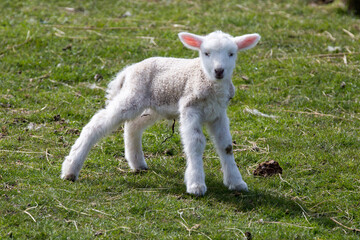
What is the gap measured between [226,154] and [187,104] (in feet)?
2.50

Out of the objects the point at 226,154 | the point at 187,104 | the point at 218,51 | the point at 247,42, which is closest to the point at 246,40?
the point at 247,42

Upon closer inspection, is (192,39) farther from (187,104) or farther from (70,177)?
(70,177)

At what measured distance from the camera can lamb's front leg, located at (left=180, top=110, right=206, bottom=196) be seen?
21.3 ft

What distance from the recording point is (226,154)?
679cm

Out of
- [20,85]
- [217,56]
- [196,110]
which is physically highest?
[217,56]

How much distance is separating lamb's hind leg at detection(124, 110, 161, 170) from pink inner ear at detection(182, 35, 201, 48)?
116 cm

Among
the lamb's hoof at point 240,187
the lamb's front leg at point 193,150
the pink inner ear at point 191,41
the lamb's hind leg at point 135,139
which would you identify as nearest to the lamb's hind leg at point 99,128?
the lamb's hind leg at point 135,139

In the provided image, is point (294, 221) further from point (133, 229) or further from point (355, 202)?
point (133, 229)

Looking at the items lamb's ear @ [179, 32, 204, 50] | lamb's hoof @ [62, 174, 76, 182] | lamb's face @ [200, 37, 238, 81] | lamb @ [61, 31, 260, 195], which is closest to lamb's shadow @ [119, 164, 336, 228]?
lamb @ [61, 31, 260, 195]

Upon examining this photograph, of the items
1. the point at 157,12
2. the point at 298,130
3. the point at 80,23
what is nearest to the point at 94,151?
the point at 298,130

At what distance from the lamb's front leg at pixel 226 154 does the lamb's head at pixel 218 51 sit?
0.64m

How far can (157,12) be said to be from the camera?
1391 cm

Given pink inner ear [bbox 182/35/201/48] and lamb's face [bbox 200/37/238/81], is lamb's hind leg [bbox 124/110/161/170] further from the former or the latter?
lamb's face [bbox 200/37/238/81]

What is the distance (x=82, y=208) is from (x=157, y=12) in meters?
8.60
